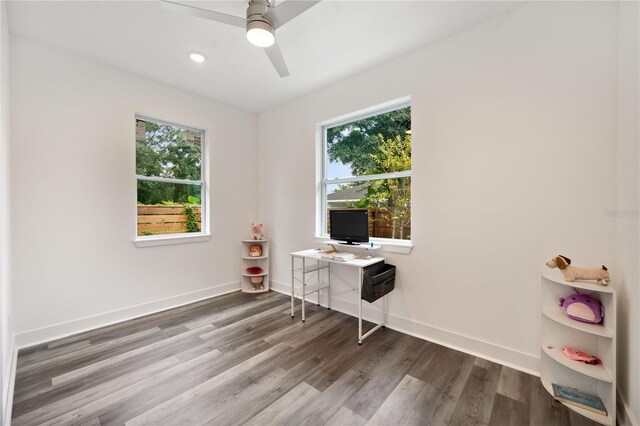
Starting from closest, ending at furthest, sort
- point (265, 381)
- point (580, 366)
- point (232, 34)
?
point (580, 366)
point (265, 381)
point (232, 34)

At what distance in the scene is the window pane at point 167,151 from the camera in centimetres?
319

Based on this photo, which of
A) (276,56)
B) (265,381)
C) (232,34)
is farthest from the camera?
(232,34)

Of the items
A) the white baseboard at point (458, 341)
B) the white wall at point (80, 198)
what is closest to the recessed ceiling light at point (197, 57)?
the white wall at point (80, 198)

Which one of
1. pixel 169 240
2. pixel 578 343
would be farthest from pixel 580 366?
pixel 169 240

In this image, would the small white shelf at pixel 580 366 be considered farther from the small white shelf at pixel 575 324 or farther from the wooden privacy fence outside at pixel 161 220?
the wooden privacy fence outside at pixel 161 220

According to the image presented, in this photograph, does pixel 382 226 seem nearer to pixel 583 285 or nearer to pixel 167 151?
pixel 583 285

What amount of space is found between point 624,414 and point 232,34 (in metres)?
3.84

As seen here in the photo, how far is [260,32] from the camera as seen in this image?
1.71 meters

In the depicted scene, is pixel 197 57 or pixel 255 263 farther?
pixel 255 263

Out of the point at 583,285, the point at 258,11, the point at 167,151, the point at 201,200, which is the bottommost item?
the point at 583,285

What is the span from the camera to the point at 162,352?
2.34 metres

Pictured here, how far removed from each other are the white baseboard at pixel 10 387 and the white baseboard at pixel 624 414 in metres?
3.48

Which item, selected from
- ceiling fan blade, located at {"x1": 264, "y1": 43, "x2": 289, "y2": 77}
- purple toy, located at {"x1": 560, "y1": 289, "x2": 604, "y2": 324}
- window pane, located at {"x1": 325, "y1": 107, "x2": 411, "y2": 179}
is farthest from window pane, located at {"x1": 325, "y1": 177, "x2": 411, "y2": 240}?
ceiling fan blade, located at {"x1": 264, "y1": 43, "x2": 289, "y2": 77}

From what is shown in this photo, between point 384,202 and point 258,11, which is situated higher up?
point 258,11
